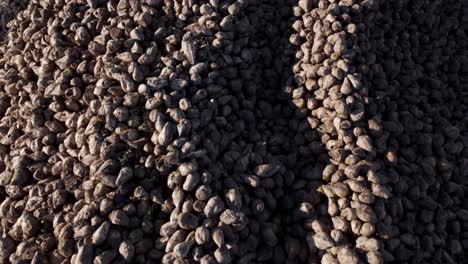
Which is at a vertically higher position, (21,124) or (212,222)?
(21,124)

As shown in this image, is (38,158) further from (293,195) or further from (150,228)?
(293,195)

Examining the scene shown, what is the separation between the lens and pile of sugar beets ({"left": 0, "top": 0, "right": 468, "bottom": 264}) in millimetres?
1672

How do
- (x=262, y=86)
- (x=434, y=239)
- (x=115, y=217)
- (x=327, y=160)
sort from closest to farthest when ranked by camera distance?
(x=115, y=217) → (x=434, y=239) → (x=327, y=160) → (x=262, y=86)

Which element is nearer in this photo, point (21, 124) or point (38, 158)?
point (38, 158)

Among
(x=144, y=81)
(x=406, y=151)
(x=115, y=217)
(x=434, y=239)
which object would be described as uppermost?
(x=144, y=81)

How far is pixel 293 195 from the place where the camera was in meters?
1.85

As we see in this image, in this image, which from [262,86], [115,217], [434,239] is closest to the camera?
[115,217]

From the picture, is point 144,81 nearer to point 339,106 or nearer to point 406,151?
point 339,106

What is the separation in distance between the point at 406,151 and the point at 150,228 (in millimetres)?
1049

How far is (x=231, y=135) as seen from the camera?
1.89 meters

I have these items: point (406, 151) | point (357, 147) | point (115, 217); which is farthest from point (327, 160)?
point (115, 217)

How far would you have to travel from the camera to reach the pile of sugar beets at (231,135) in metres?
1.67

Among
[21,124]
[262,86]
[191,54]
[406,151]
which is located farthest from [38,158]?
[406,151]

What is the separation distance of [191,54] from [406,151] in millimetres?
954
